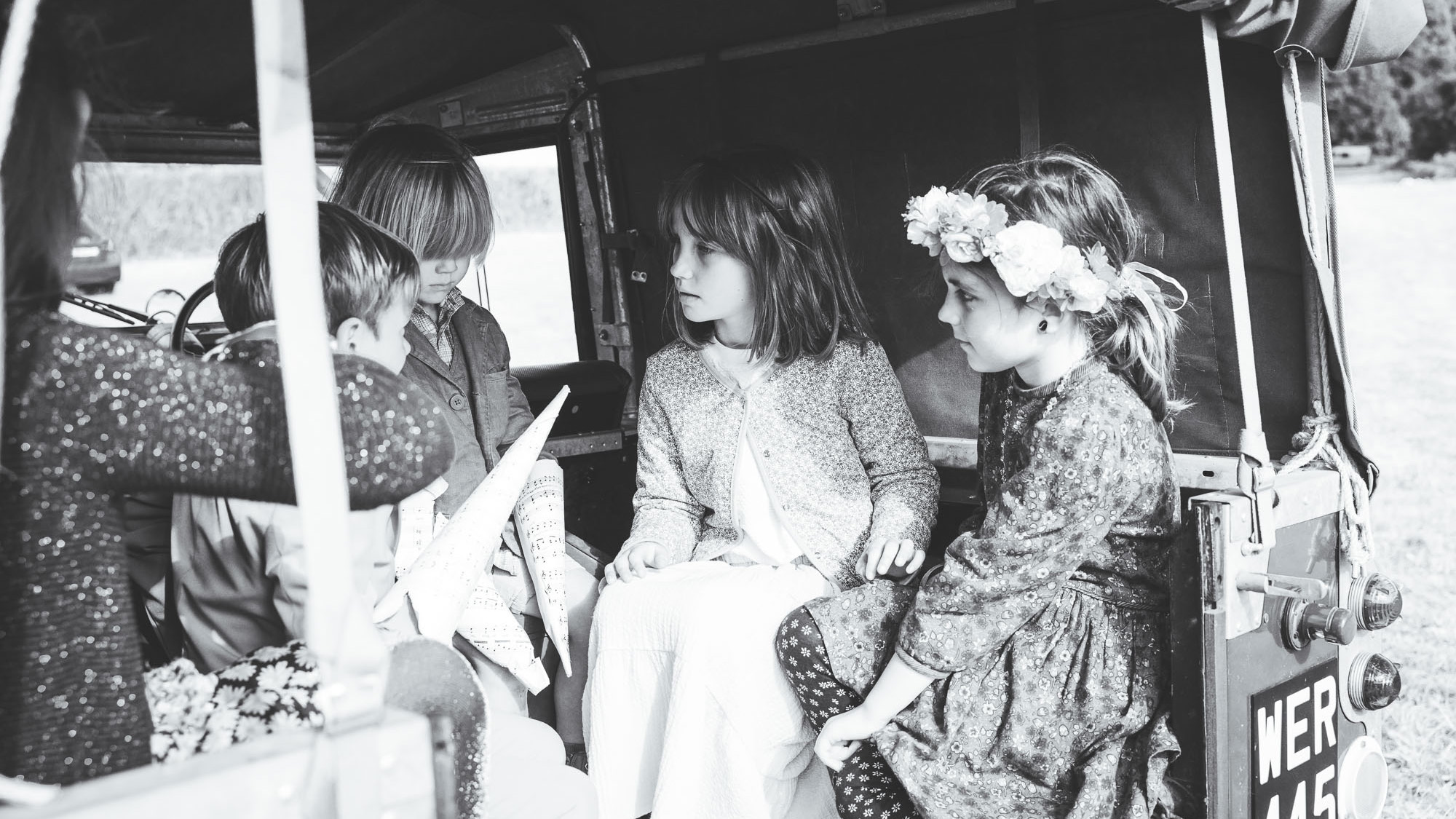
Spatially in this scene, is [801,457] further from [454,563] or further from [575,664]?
[454,563]

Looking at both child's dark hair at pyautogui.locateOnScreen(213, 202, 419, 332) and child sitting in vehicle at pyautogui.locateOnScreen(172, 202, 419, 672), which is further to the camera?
child's dark hair at pyautogui.locateOnScreen(213, 202, 419, 332)

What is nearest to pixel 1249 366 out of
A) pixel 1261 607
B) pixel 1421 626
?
pixel 1261 607

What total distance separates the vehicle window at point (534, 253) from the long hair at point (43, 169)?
2314mm

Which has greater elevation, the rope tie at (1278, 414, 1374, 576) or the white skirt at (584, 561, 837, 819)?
the rope tie at (1278, 414, 1374, 576)

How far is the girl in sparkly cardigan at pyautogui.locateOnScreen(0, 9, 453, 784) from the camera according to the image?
1010 millimetres

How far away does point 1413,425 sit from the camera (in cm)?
782

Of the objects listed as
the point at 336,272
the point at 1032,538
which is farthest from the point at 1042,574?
the point at 336,272

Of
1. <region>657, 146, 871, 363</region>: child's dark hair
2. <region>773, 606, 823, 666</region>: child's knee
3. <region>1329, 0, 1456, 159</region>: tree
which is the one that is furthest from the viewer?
<region>1329, 0, 1456, 159</region>: tree

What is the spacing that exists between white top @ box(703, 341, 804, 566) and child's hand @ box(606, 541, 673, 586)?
0.15 meters

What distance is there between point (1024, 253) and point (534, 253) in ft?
6.59

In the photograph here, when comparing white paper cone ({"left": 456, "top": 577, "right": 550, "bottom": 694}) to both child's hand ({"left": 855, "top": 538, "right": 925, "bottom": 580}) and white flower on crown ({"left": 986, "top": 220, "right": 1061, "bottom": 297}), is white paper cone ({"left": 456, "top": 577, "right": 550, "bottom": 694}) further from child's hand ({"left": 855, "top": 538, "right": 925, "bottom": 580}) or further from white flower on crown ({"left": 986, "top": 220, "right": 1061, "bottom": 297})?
white flower on crown ({"left": 986, "top": 220, "right": 1061, "bottom": 297})

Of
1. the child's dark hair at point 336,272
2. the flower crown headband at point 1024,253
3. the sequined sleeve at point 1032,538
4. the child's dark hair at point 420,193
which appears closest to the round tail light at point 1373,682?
the sequined sleeve at point 1032,538

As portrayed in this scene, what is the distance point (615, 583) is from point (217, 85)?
5.91 ft

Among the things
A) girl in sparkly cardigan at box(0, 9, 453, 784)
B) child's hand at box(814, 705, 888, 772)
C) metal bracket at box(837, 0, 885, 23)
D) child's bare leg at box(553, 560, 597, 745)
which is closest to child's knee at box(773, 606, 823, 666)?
child's hand at box(814, 705, 888, 772)
